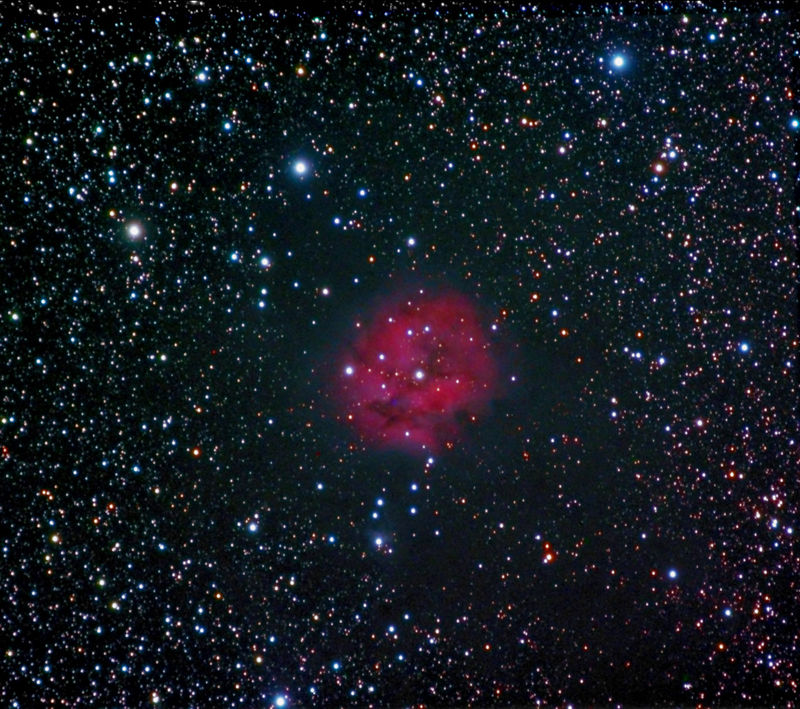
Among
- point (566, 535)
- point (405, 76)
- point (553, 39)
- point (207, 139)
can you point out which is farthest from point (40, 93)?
point (566, 535)

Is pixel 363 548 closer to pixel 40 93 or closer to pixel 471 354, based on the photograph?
pixel 471 354

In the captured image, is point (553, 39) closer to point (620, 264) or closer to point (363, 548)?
point (620, 264)

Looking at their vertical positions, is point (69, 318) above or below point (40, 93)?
below

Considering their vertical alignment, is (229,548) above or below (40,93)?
below

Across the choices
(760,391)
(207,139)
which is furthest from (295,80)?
(760,391)

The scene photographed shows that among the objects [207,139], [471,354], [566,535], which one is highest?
[207,139]
